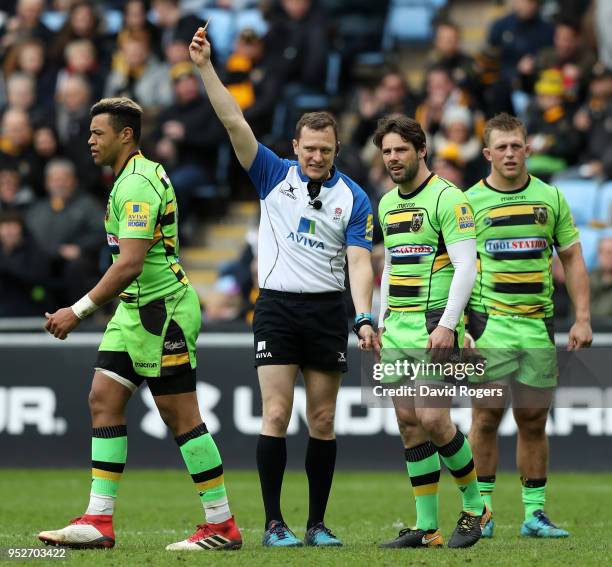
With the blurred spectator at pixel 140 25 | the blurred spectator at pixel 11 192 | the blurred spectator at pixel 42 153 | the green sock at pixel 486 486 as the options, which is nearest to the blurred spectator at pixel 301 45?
the blurred spectator at pixel 140 25

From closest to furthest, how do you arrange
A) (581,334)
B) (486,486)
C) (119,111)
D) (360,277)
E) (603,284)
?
(119,111) → (360,277) → (581,334) → (486,486) → (603,284)

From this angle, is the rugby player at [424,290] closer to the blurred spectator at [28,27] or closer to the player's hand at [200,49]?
the player's hand at [200,49]

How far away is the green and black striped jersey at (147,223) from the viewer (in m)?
7.68

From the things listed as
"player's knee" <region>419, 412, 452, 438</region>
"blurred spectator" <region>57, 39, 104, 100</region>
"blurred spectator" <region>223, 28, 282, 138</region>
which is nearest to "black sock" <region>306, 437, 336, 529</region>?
"player's knee" <region>419, 412, 452, 438</region>

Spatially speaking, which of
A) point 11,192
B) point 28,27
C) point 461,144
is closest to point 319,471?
point 461,144

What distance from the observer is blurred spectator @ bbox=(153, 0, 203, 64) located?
18266mm

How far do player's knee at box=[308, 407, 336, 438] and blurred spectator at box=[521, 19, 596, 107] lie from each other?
8574 millimetres

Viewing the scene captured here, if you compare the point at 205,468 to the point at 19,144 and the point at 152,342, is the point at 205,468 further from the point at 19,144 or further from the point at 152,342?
the point at 19,144

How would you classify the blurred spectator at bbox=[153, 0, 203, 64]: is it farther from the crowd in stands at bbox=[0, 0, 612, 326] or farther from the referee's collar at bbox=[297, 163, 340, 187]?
the referee's collar at bbox=[297, 163, 340, 187]

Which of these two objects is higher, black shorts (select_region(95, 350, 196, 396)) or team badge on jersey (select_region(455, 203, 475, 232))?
team badge on jersey (select_region(455, 203, 475, 232))

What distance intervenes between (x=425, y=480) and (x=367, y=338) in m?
0.92

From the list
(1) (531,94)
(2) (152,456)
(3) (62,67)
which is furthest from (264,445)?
(3) (62,67)

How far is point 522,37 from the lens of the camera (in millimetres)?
17125

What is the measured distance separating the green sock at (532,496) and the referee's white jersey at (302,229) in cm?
183
